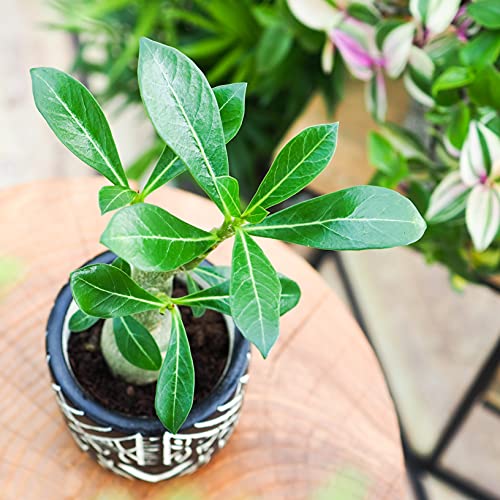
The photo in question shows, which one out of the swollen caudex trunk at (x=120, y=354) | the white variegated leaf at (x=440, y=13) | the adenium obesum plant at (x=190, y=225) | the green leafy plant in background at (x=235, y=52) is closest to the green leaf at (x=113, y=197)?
the adenium obesum plant at (x=190, y=225)

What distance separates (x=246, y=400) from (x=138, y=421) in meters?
0.20

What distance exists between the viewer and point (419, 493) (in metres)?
1.34

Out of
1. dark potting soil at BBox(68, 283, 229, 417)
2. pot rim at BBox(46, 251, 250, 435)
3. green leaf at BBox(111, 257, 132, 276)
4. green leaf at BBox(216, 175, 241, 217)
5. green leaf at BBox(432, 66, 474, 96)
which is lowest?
dark potting soil at BBox(68, 283, 229, 417)

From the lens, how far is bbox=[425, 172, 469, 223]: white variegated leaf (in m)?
0.76

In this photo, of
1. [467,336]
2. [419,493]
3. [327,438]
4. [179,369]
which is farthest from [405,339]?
[179,369]

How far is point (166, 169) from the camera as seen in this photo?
1.62ft

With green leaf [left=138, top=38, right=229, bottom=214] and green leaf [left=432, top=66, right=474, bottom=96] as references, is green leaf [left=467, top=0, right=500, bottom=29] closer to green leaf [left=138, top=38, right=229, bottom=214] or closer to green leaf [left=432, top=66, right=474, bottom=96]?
green leaf [left=432, top=66, right=474, bottom=96]

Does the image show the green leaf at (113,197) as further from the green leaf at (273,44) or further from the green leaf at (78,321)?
the green leaf at (273,44)

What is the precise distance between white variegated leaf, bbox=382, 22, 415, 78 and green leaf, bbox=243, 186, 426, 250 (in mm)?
401

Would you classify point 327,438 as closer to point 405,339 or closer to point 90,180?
point 90,180

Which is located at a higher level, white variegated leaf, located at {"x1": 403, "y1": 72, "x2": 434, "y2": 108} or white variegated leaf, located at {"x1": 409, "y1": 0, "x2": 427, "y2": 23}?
white variegated leaf, located at {"x1": 409, "y1": 0, "x2": 427, "y2": 23}

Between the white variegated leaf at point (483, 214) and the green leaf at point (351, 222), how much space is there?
0.35 meters

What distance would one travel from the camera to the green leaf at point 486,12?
0.70 meters

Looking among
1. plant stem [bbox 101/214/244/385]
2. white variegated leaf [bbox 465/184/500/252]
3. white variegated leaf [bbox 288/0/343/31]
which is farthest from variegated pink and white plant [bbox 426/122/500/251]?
plant stem [bbox 101/214/244/385]
